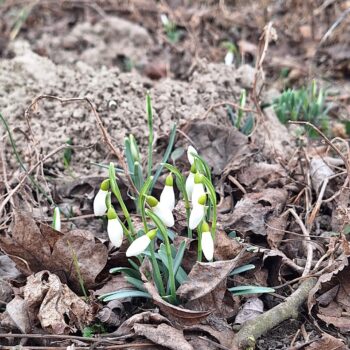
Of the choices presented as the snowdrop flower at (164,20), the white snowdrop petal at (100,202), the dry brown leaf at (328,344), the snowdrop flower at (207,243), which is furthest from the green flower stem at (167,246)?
the snowdrop flower at (164,20)

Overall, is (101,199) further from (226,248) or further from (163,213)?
(226,248)

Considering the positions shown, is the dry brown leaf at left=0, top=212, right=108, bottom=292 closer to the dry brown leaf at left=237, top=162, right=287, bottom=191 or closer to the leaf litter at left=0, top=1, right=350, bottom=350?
the leaf litter at left=0, top=1, right=350, bottom=350

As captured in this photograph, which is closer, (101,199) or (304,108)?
(101,199)

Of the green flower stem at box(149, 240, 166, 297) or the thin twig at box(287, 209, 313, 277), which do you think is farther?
the thin twig at box(287, 209, 313, 277)

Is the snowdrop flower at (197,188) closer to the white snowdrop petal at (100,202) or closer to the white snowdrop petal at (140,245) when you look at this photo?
the white snowdrop petal at (140,245)

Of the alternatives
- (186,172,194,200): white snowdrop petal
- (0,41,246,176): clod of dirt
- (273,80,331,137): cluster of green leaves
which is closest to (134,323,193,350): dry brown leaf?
(186,172,194,200): white snowdrop petal

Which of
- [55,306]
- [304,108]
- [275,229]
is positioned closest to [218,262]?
[275,229]

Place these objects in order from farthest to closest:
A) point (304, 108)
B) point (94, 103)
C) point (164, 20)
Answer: point (164, 20) → point (304, 108) → point (94, 103)
